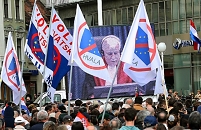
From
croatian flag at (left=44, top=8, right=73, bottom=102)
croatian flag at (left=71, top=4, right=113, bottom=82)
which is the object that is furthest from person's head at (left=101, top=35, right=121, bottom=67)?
croatian flag at (left=71, top=4, right=113, bottom=82)

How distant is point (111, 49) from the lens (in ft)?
79.5

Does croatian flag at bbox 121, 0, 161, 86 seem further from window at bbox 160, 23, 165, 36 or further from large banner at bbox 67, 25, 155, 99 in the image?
window at bbox 160, 23, 165, 36

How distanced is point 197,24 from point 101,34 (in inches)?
750

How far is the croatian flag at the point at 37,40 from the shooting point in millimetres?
17656

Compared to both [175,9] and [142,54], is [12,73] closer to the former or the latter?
[142,54]

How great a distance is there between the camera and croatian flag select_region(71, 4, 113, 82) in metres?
13.7

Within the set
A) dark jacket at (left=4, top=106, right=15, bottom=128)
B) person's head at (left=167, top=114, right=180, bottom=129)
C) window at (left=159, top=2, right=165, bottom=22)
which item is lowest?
dark jacket at (left=4, top=106, right=15, bottom=128)

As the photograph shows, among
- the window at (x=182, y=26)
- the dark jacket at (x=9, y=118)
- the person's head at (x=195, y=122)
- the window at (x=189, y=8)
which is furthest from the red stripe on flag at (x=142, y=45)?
the window at (x=182, y=26)

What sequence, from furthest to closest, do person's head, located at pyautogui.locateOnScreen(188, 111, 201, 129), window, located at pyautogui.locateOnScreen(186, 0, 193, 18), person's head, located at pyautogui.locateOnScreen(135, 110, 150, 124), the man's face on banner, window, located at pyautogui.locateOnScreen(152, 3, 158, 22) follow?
window, located at pyautogui.locateOnScreen(152, 3, 158, 22), window, located at pyautogui.locateOnScreen(186, 0, 193, 18), the man's face on banner, person's head, located at pyautogui.locateOnScreen(135, 110, 150, 124), person's head, located at pyautogui.locateOnScreen(188, 111, 201, 129)

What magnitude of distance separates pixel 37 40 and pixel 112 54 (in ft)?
21.6

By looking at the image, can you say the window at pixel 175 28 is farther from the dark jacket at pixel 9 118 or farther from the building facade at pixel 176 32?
the dark jacket at pixel 9 118

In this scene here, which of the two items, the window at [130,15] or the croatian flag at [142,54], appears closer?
the croatian flag at [142,54]

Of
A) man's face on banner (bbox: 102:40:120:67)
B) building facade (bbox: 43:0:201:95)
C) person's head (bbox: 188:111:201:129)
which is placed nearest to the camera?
person's head (bbox: 188:111:201:129)

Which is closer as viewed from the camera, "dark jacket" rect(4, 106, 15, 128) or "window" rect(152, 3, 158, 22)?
"dark jacket" rect(4, 106, 15, 128)
